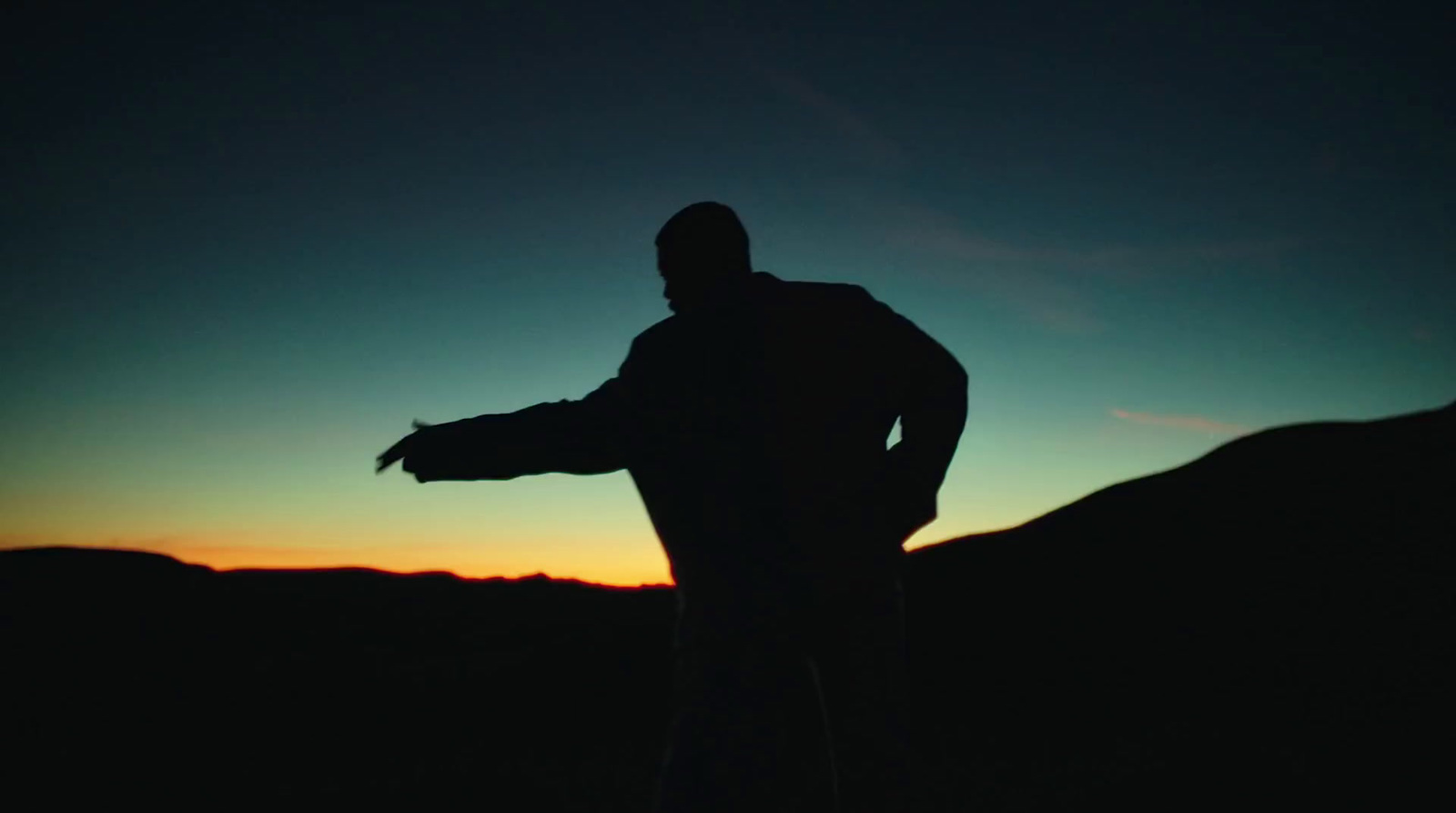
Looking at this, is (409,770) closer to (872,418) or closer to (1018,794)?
(1018,794)

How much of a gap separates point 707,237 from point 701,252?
1.7 inches

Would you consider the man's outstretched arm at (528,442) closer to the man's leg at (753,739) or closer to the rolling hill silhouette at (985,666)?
the man's leg at (753,739)

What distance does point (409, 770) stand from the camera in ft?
21.6

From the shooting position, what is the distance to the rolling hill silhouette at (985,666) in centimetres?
561

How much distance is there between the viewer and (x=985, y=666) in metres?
8.30

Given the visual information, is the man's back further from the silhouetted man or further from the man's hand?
the man's hand

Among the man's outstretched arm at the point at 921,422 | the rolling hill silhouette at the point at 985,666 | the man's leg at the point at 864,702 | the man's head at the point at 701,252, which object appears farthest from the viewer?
the rolling hill silhouette at the point at 985,666

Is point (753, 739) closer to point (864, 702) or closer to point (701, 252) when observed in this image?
point (864, 702)

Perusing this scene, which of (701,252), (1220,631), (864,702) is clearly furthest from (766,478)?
(1220,631)

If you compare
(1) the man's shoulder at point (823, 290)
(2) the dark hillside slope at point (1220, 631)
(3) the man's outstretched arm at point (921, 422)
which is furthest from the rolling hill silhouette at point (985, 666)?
(1) the man's shoulder at point (823, 290)

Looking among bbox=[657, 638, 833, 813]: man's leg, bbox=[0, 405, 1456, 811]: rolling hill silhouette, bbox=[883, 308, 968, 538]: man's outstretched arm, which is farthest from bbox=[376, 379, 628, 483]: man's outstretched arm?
bbox=[0, 405, 1456, 811]: rolling hill silhouette

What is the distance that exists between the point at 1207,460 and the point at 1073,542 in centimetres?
224

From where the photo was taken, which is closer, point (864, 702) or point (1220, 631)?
point (864, 702)

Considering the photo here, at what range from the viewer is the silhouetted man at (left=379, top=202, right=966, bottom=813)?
1695mm
